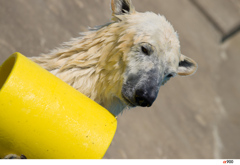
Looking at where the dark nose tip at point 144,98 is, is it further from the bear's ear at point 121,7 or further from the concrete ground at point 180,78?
the concrete ground at point 180,78

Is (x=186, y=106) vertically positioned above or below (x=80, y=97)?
below

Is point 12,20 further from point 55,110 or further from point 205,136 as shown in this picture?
point 205,136

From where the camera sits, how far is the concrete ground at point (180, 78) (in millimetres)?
4645

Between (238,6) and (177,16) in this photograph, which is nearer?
(177,16)

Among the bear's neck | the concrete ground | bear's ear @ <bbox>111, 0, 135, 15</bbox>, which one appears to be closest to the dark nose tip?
the bear's neck

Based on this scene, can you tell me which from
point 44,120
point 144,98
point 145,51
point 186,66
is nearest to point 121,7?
point 145,51

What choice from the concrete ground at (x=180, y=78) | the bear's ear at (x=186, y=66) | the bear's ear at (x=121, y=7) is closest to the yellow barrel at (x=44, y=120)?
the bear's ear at (x=121, y=7)

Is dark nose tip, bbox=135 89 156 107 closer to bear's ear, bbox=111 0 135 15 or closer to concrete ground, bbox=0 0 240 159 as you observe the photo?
bear's ear, bbox=111 0 135 15

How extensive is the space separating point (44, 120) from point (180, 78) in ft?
15.4

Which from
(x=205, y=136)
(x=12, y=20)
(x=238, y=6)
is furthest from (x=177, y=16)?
(x=12, y=20)

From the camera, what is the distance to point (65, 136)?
7.27 feet

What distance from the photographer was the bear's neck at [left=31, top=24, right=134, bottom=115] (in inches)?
104

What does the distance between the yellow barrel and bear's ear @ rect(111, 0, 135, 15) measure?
815mm

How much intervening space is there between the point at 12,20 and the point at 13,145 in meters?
2.58
